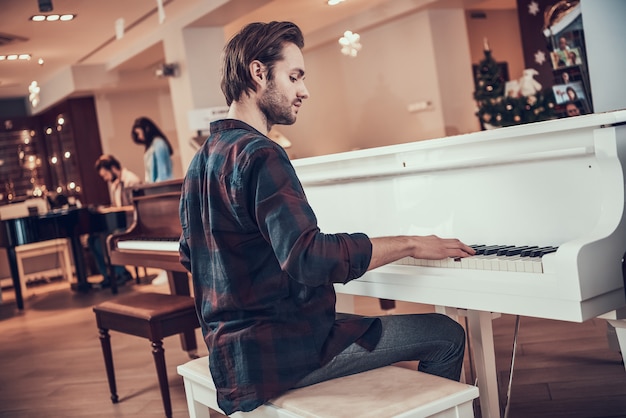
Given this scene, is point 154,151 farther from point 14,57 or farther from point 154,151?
point 14,57

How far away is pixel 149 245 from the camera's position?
13.4 feet

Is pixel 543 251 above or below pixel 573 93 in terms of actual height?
below

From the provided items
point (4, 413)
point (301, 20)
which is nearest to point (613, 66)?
point (4, 413)

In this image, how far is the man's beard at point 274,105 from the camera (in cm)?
180

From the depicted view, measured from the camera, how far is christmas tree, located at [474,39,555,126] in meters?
6.11

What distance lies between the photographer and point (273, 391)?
173 cm

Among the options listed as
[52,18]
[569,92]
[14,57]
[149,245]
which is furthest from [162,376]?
[14,57]

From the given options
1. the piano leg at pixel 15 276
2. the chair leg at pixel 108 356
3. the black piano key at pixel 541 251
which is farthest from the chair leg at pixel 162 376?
the piano leg at pixel 15 276

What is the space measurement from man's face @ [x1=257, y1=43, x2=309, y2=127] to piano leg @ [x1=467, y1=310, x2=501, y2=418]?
3.28 feet

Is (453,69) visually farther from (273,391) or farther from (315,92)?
(273,391)

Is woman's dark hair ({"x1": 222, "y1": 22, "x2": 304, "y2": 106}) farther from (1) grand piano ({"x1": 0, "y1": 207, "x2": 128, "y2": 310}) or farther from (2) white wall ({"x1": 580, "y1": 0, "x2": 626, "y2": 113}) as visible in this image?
(1) grand piano ({"x1": 0, "y1": 207, "x2": 128, "y2": 310})

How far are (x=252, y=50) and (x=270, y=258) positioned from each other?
0.50 m

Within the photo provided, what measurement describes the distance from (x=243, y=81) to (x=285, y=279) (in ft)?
1.61

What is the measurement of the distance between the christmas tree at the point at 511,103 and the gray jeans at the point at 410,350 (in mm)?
4267
